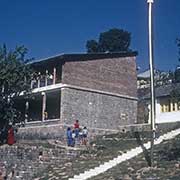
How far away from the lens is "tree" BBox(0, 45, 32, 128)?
37625 millimetres

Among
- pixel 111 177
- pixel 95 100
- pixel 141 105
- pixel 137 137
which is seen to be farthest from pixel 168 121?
pixel 111 177

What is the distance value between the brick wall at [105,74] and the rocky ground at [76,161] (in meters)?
9.64

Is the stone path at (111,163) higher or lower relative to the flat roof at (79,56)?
lower

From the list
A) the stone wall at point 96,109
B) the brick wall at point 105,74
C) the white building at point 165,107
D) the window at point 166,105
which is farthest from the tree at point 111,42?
the stone wall at point 96,109

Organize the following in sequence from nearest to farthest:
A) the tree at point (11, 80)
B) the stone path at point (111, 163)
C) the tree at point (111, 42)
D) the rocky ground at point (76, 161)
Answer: the rocky ground at point (76, 161) → the stone path at point (111, 163) → the tree at point (11, 80) → the tree at point (111, 42)

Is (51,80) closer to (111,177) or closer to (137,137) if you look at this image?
(137,137)

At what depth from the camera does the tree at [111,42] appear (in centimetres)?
8375

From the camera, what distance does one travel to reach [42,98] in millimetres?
43906

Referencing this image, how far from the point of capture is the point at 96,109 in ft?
138

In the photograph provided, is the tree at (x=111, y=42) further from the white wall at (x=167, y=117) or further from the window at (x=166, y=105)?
the white wall at (x=167, y=117)

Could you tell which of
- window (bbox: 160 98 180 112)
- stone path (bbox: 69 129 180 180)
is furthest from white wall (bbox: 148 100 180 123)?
stone path (bbox: 69 129 180 180)

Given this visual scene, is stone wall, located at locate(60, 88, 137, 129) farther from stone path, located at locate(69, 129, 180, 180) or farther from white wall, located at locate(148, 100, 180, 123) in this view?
stone path, located at locate(69, 129, 180, 180)

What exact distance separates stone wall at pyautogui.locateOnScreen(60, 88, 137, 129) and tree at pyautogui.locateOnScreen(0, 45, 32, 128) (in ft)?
11.3

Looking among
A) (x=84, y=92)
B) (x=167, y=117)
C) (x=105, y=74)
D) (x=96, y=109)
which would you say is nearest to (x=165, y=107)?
(x=167, y=117)
